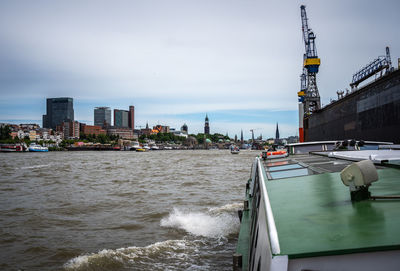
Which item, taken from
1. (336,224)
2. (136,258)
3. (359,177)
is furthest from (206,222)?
(336,224)

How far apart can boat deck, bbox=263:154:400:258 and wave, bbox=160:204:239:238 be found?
5254 mm

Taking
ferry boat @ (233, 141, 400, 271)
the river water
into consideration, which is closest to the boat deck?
ferry boat @ (233, 141, 400, 271)

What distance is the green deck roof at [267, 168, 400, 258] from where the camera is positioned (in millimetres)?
1862

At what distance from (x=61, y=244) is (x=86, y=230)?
1168 mm

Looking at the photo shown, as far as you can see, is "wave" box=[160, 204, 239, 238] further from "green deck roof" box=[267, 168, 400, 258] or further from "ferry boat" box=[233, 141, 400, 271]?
"green deck roof" box=[267, 168, 400, 258]

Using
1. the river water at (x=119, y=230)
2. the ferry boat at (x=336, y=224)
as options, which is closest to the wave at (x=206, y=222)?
the river water at (x=119, y=230)

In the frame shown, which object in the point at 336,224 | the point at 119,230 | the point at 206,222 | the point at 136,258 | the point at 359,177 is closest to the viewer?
the point at 336,224

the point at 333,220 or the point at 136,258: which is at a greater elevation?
the point at 333,220

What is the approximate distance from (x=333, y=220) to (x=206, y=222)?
7367 mm

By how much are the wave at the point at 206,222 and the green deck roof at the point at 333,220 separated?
5333 millimetres

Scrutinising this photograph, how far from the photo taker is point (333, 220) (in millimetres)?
2299

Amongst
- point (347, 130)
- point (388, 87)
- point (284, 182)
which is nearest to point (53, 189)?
point (284, 182)

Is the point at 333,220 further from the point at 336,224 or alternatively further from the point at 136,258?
the point at 136,258

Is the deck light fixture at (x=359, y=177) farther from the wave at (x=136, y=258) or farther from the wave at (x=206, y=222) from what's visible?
the wave at (x=206, y=222)
